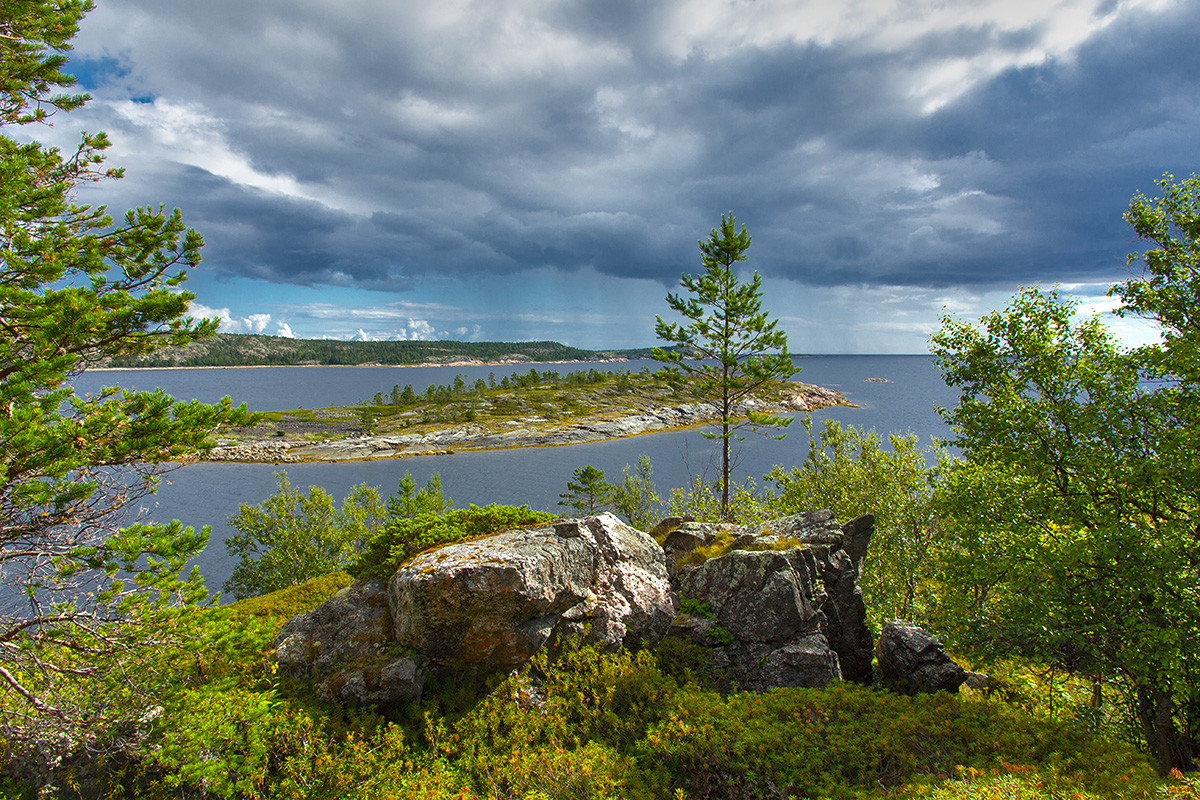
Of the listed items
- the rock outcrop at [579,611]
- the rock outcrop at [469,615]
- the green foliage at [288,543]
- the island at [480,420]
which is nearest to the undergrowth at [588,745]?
the rock outcrop at [469,615]

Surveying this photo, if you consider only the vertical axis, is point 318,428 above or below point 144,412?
below

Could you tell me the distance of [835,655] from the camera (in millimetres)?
14688

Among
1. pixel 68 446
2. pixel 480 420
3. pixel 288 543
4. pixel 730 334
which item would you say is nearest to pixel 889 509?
pixel 730 334

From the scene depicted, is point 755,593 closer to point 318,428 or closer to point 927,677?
point 927,677

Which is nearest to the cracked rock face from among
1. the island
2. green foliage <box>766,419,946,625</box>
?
green foliage <box>766,419,946,625</box>

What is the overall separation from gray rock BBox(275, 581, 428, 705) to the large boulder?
8.07 meters

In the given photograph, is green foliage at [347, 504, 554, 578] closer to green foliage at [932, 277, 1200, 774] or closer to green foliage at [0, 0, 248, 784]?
green foliage at [0, 0, 248, 784]

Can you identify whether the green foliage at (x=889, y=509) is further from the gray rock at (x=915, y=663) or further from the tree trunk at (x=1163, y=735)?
the tree trunk at (x=1163, y=735)

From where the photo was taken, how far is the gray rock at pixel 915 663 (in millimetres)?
14078

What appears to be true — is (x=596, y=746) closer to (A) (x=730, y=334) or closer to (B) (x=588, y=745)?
(B) (x=588, y=745)

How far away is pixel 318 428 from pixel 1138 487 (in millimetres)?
145412

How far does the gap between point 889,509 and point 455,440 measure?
330 feet

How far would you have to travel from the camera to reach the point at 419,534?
15578mm

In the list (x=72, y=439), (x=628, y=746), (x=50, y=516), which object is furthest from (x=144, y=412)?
(x=628, y=746)
